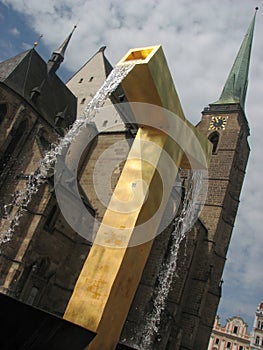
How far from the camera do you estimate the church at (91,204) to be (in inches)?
583

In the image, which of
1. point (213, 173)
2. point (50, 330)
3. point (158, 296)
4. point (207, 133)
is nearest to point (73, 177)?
point (158, 296)

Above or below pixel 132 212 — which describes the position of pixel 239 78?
above

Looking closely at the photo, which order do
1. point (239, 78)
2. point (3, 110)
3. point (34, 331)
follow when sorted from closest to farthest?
point (34, 331)
point (3, 110)
point (239, 78)

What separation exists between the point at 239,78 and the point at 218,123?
281 inches

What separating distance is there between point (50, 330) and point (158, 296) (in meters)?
14.6

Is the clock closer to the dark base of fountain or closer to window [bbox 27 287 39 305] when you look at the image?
window [bbox 27 287 39 305]

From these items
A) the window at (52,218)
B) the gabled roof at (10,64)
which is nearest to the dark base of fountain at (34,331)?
the window at (52,218)

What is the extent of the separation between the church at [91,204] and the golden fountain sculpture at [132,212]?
6259mm

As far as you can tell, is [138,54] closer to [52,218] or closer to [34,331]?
[34,331]

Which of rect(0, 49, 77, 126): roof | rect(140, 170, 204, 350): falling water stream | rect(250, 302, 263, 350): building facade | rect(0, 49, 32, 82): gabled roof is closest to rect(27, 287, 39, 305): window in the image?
rect(140, 170, 204, 350): falling water stream

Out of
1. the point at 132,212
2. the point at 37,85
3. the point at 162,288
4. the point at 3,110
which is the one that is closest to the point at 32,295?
the point at 162,288

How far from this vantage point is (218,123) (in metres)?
27.3

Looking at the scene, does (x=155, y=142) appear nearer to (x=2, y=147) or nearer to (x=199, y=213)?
(x=2, y=147)

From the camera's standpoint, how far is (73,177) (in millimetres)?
17859
